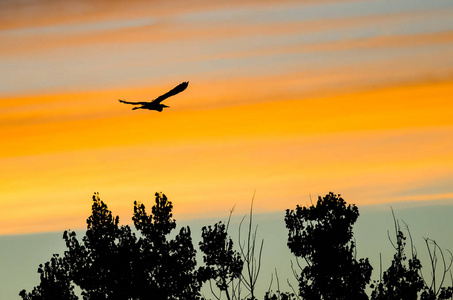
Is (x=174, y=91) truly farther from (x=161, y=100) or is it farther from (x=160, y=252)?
(x=160, y=252)

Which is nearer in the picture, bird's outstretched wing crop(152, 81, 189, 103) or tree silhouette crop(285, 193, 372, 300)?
bird's outstretched wing crop(152, 81, 189, 103)

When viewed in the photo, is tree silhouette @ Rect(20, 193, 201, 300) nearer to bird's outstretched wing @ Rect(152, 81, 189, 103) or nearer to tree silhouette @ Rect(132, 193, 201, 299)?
tree silhouette @ Rect(132, 193, 201, 299)

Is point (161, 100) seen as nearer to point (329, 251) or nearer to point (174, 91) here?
point (174, 91)

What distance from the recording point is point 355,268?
7369 centimetres

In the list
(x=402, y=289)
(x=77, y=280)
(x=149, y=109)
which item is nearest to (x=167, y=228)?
(x=77, y=280)

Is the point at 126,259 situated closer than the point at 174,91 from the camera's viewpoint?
No

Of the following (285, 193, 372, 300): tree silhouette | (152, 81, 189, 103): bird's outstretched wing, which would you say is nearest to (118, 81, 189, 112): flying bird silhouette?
(152, 81, 189, 103): bird's outstretched wing

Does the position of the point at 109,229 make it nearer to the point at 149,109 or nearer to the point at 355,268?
the point at 355,268

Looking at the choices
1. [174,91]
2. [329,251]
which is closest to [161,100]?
[174,91]

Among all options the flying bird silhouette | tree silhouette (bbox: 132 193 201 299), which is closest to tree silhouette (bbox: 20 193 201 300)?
tree silhouette (bbox: 132 193 201 299)

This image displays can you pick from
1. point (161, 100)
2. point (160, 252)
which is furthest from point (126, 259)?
point (161, 100)

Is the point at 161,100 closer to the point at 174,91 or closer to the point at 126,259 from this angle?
the point at 174,91

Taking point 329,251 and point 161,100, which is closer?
point 161,100

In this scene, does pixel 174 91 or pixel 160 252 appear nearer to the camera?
pixel 174 91
